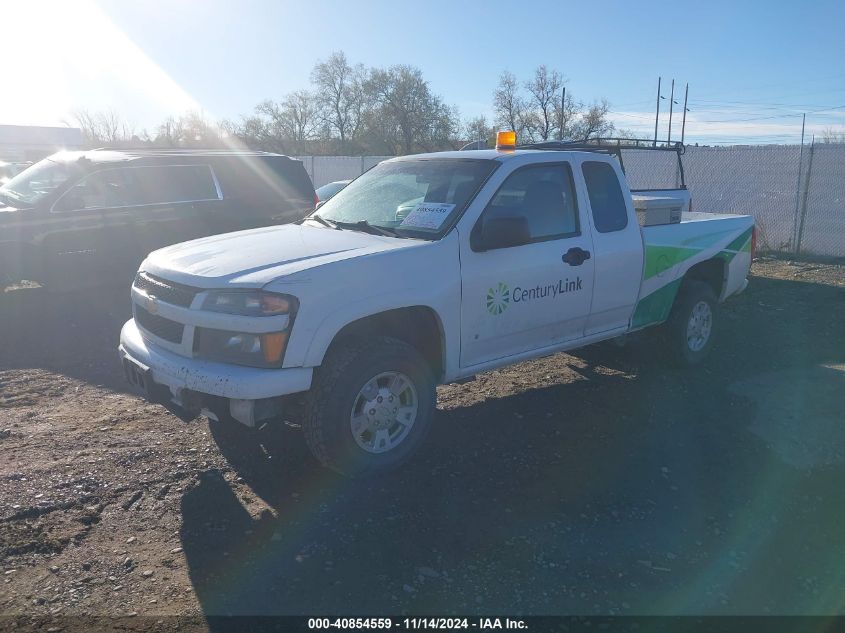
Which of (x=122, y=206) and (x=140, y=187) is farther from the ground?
(x=140, y=187)

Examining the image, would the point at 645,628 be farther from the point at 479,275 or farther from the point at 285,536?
the point at 479,275

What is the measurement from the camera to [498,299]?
4.46m

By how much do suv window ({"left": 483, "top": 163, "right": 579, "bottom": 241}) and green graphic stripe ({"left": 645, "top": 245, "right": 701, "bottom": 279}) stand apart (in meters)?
0.88

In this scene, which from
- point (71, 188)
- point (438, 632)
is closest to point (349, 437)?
point (438, 632)

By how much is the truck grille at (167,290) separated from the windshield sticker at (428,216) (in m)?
1.43

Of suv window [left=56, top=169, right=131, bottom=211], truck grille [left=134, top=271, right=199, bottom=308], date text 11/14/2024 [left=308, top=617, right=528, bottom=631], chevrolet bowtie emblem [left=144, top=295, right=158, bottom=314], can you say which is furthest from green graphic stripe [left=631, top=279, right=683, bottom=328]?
suv window [left=56, top=169, right=131, bottom=211]

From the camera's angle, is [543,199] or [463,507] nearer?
[463,507]

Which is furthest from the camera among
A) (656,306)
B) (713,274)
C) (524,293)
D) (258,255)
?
(713,274)

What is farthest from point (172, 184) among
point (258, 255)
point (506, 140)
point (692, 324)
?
point (692, 324)

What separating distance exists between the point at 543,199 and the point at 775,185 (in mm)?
11199

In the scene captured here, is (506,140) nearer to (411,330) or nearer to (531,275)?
(531,275)

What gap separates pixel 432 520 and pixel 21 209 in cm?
711

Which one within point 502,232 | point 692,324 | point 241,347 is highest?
point 502,232

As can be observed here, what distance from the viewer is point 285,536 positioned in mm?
3508
